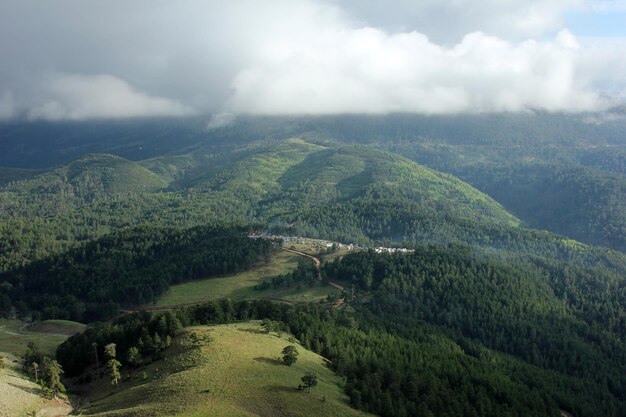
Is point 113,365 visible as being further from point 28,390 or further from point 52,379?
point 28,390

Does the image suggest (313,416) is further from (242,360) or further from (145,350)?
(145,350)

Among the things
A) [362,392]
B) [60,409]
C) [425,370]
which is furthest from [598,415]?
[60,409]

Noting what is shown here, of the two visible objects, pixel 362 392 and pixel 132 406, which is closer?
pixel 132 406

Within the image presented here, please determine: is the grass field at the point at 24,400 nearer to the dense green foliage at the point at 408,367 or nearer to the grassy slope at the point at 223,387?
the grassy slope at the point at 223,387

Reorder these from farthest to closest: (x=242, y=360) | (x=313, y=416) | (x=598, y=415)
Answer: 1. (x=598, y=415)
2. (x=242, y=360)
3. (x=313, y=416)

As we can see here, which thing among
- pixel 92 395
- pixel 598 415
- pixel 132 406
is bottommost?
pixel 598 415

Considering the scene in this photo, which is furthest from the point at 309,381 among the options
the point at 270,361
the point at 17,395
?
the point at 17,395

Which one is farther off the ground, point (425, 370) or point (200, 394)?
point (200, 394)

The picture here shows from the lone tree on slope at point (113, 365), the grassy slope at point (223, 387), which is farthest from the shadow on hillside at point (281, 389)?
the lone tree on slope at point (113, 365)
